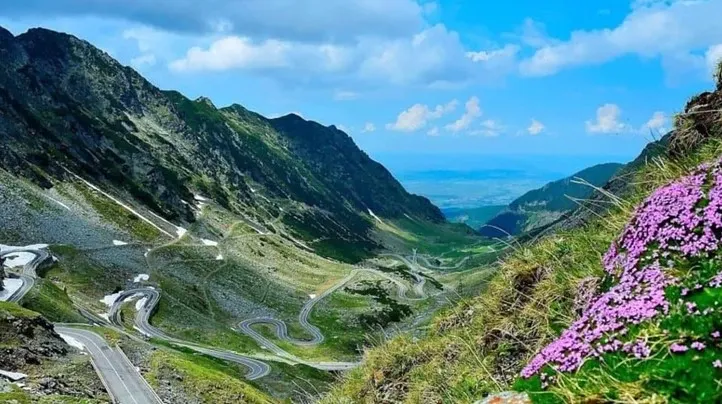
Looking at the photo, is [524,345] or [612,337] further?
[524,345]

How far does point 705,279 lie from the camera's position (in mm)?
8477

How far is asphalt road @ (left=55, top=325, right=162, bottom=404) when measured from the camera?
65062mm

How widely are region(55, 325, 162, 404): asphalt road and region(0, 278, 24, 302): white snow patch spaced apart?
18641 millimetres

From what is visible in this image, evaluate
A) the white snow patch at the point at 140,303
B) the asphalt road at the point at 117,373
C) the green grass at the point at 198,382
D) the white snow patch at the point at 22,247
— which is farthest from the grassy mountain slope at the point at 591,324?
the white snow patch at the point at 22,247

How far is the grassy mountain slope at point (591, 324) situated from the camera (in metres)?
7.29

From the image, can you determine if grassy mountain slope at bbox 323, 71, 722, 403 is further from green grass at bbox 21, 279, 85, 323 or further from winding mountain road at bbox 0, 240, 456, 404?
green grass at bbox 21, 279, 85, 323

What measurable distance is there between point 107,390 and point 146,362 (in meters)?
15.5

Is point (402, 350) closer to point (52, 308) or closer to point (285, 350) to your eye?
point (52, 308)

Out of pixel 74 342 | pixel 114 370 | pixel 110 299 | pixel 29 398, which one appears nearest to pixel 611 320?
pixel 29 398

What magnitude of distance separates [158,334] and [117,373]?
5605 centimetres

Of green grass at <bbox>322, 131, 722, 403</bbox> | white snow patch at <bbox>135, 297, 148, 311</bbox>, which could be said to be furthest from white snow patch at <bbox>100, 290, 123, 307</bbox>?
green grass at <bbox>322, 131, 722, 403</bbox>

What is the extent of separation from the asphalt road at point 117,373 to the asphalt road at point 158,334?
1197 inches

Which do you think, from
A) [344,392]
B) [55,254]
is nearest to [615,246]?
[344,392]

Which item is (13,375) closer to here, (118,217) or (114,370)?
(114,370)
